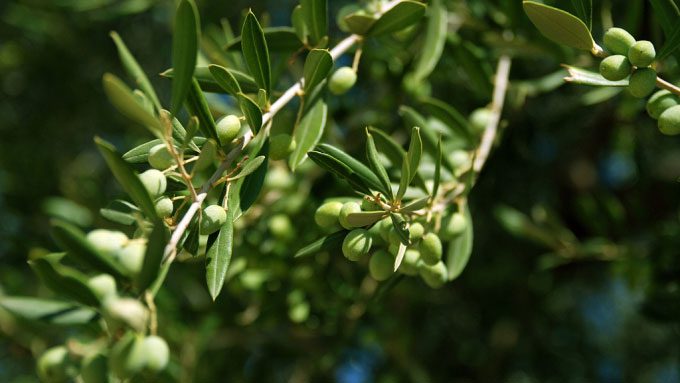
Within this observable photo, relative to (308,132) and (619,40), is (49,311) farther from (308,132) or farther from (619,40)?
(619,40)

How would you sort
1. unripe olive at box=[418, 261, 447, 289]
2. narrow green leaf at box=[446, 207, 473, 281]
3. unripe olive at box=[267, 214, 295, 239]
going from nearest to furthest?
unripe olive at box=[418, 261, 447, 289] → narrow green leaf at box=[446, 207, 473, 281] → unripe olive at box=[267, 214, 295, 239]

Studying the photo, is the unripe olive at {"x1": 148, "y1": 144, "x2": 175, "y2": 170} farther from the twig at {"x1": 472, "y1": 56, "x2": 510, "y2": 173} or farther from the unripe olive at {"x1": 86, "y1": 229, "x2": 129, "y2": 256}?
the twig at {"x1": 472, "y1": 56, "x2": 510, "y2": 173}

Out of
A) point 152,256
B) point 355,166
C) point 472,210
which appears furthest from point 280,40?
point 472,210

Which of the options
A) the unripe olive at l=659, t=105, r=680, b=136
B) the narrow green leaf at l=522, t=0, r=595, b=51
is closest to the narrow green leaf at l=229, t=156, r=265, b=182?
the narrow green leaf at l=522, t=0, r=595, b=51

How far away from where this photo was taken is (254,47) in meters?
0.88

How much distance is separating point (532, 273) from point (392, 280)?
1.05 m

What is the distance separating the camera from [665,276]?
1271 millimetres

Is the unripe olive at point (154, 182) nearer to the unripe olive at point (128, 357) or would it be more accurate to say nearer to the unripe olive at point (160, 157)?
the unripe olive at point (160, 157)

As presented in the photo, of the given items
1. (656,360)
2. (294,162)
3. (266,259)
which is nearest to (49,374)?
(294,162)

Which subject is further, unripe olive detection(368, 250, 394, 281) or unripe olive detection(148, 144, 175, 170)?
unripe olive detection(368, 250, 394, 281)

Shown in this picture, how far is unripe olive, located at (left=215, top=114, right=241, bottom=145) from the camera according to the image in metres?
0.81

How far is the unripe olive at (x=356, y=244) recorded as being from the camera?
0.80 metres

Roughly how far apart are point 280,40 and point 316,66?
0.72 feet

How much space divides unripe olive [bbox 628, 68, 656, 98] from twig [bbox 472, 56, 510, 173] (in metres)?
0.30
